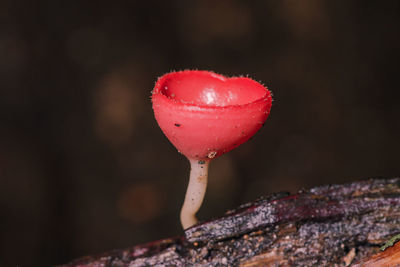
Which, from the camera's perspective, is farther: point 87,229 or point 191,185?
point 87,229

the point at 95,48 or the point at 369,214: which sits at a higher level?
the point at 95,48

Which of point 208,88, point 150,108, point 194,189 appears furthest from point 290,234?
point 150,108

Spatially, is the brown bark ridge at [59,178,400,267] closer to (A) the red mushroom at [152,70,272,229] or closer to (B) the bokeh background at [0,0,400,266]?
Result: (A) the red mushroom at [152,70,272,229]

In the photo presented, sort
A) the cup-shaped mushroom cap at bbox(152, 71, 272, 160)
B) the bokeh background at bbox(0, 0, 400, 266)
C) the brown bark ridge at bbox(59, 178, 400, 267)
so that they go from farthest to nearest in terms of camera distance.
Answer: the bokeh background at bbox(0, 0, 400, 266), the brown bark ridge at bbox(59, 178, 400, 267), the cup-shaped mushroom cap at bbox(152, 71, 272, 160)

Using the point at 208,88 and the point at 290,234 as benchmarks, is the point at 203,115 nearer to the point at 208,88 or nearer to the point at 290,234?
the point at 208,88

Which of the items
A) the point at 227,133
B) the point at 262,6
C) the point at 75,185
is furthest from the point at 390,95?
the point at 227,133

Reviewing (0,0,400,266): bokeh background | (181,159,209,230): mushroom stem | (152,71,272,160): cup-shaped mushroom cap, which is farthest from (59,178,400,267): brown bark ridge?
(0,0,400,266): bokeh background

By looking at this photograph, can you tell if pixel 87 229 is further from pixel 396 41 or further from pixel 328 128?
pixel 396 41
